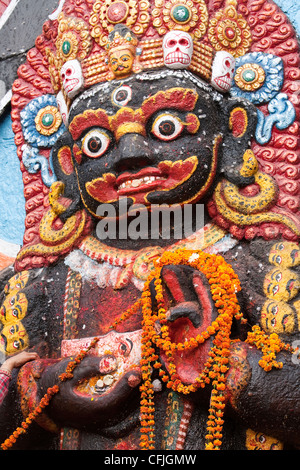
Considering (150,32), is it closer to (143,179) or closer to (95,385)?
(143,179)

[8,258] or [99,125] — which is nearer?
[99,125]

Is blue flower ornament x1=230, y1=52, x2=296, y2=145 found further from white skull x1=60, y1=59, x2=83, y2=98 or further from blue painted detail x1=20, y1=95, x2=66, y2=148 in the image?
blue painted detail x1=20, y1=95, x2=66, y2=148

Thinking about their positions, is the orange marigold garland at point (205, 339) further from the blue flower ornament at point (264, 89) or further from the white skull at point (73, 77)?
the white skull at point (73, 77)

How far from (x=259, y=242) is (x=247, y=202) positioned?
0.24 metres

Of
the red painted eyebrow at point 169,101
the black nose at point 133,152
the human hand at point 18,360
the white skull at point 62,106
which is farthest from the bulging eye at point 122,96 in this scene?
the human hand at point 18,360

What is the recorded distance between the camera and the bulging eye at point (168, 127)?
4129 mm

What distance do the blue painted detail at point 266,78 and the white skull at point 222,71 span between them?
0.09m

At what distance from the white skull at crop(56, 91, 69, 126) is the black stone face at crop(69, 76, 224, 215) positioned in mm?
382

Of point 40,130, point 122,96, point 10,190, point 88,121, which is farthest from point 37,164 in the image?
point 122,96

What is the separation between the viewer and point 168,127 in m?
4.13

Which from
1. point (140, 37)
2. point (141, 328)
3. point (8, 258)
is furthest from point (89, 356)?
point (140, 37)

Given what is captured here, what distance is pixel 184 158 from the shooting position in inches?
162

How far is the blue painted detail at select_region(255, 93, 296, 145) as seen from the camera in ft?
13.9

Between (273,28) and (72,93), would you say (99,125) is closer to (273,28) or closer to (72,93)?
(72,93)
